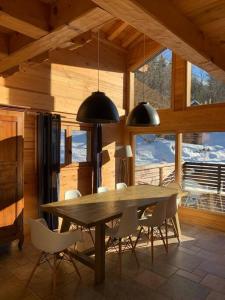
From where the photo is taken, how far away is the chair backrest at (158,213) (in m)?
3.66

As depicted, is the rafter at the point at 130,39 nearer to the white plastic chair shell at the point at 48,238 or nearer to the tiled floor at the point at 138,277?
the tiled floor at the point at 138,277

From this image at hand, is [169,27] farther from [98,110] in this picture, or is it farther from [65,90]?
[65,90]

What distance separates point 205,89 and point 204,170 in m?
1.67

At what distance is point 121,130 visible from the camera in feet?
21.0

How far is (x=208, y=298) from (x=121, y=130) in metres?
4.27

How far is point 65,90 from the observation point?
5.08 meters

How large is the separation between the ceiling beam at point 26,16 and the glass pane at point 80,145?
10.6 feet

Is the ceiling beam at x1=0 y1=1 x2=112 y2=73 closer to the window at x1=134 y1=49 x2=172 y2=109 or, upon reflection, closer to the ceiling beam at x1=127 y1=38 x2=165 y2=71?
→ the window at x1=134 y1=49 x2=172 y2=109

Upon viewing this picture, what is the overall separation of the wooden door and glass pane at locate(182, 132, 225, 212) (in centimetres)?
341

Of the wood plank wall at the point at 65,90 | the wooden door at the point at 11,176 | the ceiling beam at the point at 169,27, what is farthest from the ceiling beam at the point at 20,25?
the wood plank wall at the point at 65,90

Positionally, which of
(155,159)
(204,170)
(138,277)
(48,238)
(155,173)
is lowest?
(138,277)

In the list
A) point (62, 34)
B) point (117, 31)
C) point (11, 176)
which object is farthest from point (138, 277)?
point (117, 31)

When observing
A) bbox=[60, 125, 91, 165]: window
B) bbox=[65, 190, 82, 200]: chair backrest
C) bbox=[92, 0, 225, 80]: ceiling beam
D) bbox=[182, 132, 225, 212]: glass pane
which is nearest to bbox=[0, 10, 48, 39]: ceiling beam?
bbox=[92, 0, 225, 80]: ceiling beam

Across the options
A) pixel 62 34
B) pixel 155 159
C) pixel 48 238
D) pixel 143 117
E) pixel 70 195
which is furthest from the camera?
pixel 155 159
